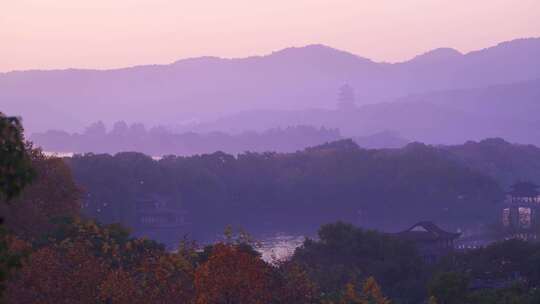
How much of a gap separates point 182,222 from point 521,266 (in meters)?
39.1

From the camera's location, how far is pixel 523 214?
59.9 m

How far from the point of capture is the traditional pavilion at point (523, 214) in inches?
1895

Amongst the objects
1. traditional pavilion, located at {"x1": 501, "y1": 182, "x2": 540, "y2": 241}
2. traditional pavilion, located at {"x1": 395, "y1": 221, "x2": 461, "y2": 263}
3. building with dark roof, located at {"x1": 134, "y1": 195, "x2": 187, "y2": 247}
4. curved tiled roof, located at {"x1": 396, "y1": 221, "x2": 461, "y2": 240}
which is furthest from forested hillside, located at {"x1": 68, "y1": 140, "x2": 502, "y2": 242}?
traditional pavilion, located at {"x1": 395, "y1": 221, "x2": 461, "y2": 263}

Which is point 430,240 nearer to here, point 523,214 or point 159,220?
point 523,214

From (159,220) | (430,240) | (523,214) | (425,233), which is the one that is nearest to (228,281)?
(430,240)

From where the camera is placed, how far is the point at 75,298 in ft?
48.3

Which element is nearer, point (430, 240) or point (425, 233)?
point (430, 240)

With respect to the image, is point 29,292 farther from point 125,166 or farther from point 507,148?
point 507,148

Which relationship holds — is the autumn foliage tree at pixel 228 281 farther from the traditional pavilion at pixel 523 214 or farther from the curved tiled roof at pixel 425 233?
the traditional pavilion at pixel 523 214

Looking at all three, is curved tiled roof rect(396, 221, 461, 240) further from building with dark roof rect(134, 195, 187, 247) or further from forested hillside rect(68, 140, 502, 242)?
forested hillside rect(68, 140, 502, 242)

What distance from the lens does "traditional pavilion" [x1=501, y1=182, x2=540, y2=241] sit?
4812 cm

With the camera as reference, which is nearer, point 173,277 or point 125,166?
point 173,277

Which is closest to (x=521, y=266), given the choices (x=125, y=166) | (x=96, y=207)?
(x=96, y=207)

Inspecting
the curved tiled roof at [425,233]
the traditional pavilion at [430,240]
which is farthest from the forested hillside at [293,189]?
the traditional pavilion at [430,240]
